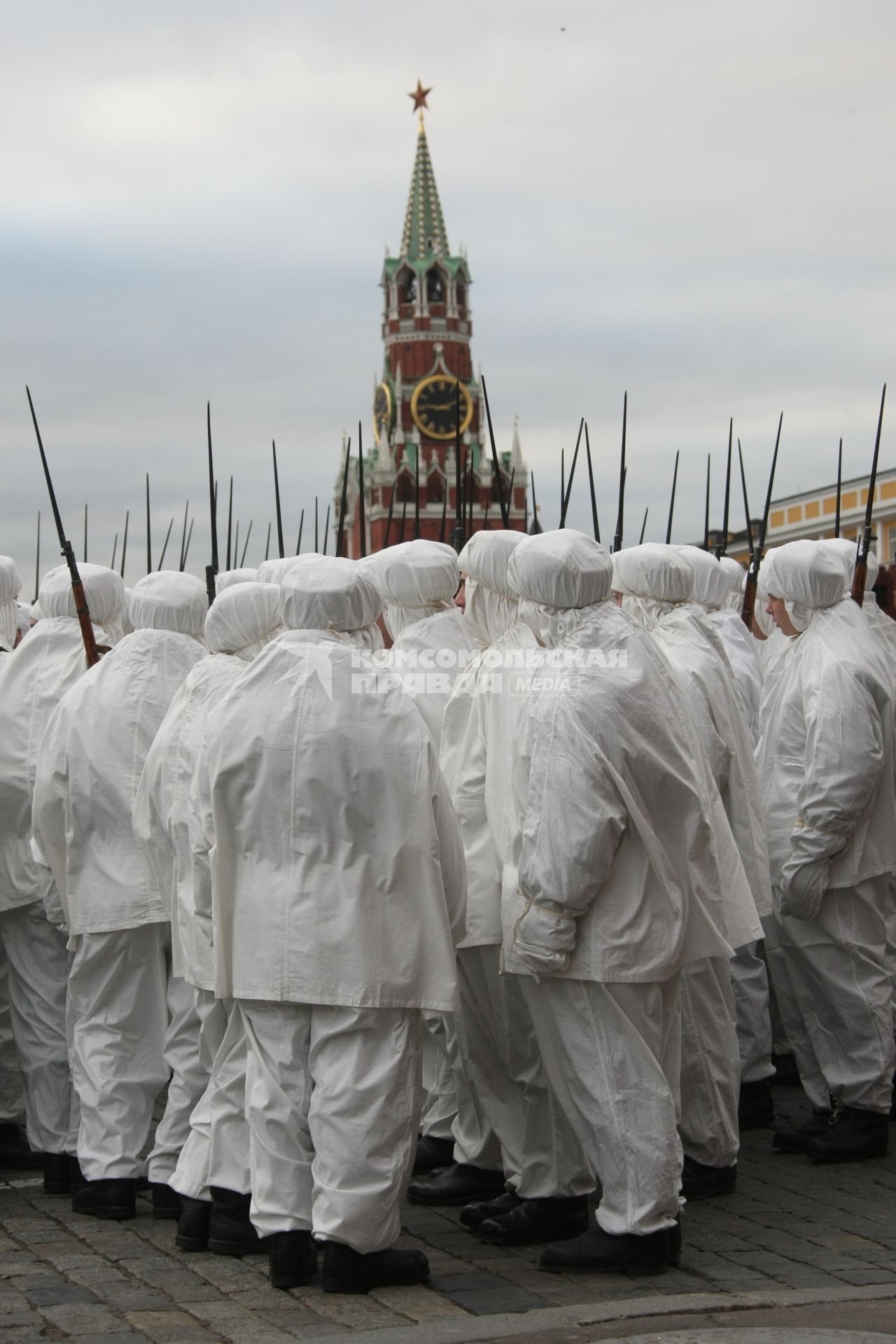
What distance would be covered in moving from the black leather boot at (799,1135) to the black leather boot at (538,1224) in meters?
1.32

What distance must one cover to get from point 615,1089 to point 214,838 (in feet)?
4.55

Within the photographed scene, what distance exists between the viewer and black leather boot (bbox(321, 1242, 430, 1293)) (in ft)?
14.6

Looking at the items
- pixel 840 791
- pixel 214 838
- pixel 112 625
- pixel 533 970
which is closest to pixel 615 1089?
pixel 533 970

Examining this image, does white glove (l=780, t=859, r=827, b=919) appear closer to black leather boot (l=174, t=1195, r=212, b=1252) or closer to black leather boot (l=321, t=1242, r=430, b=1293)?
black leather boot (l=321, t=1242, r=430, b=1293)

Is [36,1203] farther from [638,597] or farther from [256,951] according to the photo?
[638,597]

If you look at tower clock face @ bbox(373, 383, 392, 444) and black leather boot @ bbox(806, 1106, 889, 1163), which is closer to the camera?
black leather boot @ bbox(806, 1106, 889, 1163)

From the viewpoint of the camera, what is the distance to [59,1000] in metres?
6.36

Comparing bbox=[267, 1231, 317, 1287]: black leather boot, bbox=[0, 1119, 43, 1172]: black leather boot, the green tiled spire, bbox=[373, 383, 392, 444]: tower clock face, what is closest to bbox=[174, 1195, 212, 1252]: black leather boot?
bbox=[267, 1231, 317, 1287]: black leather boot

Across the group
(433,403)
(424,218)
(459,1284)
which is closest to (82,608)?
(459,1284)

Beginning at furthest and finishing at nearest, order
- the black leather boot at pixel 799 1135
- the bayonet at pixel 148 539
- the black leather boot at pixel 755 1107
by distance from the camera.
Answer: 1. the bayonet at pixel 148 539
2. the black leather boot at pixel 755 1107
3. the black leather boot at pixel 799 1135

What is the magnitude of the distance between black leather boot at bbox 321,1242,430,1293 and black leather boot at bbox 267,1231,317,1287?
63mm

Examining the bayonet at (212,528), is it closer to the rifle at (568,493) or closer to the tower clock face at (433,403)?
the rifle at (568,493)

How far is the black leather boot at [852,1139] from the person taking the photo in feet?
19.6

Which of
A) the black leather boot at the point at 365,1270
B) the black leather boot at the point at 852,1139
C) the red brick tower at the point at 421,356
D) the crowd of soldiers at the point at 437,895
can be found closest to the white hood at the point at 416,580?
the crowd of soldiers at the point at 437,895
